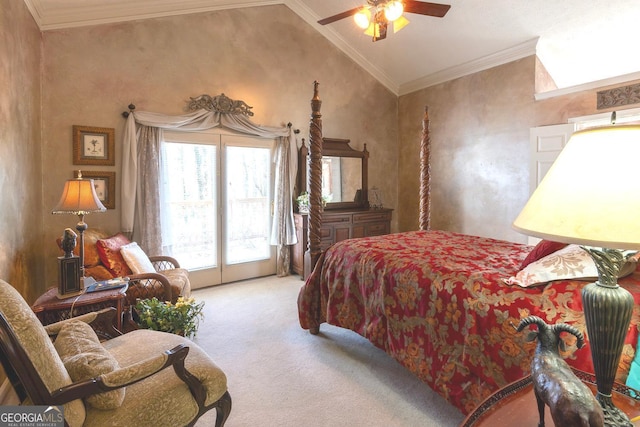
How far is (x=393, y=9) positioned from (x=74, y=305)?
3.04 meters

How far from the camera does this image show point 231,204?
4.45 meters

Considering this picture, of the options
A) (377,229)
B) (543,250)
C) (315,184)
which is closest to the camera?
(543,250)

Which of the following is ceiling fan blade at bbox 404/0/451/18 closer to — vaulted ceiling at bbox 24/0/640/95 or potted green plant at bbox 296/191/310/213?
vaulted ceiling at bbox 24/0/640/95

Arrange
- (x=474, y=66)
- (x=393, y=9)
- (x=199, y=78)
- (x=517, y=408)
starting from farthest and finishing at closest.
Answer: (x=474, y=66)
(x=199, y=78)
(x=393, y=9)
(x=517, y=408)

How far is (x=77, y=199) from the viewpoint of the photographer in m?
2.36

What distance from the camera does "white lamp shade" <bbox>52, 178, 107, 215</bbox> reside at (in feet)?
7.68

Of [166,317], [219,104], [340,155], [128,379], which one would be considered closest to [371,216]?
[340,155]

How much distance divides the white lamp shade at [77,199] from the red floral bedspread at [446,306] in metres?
1.81

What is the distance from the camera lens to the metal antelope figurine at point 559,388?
72 cm

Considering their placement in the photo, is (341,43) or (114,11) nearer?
(114,11)

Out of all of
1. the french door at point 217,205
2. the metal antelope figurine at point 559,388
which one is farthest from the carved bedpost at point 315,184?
the metal antelope figurine at point 559,388

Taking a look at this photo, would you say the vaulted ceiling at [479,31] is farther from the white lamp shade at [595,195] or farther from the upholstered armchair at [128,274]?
the white lamp shade at [595,195]

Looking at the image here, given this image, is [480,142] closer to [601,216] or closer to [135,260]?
[601,216]

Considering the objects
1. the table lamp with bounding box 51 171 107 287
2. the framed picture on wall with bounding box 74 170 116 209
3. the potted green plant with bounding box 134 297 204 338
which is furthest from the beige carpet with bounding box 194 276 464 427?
the framed picture on wall with bounding box 74 170 116 209
